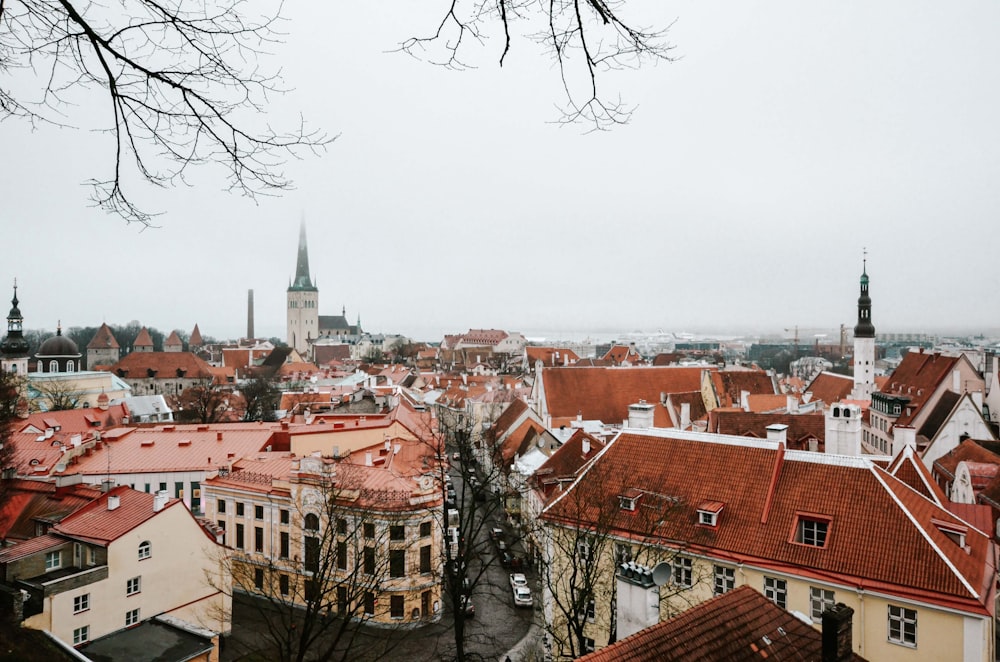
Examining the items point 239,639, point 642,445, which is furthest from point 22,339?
point 642,445

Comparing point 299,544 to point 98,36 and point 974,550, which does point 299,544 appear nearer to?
point 974,550

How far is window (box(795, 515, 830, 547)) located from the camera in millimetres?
14484

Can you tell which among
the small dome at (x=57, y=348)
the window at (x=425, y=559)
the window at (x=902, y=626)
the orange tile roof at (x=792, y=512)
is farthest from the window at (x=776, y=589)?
the small dome at (x=57, y=348)

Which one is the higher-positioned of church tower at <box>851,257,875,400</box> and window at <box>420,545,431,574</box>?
church tower at <box>851,257,875,400</box>

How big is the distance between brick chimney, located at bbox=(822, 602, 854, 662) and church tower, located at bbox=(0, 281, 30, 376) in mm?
67455

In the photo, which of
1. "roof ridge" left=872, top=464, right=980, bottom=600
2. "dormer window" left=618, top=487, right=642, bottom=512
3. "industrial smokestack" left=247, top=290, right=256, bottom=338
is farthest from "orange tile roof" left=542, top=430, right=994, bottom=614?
"industrial smokestack" left=247, top=290, right=256, bottom=338

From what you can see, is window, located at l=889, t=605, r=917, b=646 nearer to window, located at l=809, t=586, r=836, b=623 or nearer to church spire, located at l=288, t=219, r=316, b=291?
window, located at l=809, t=586, r=836, b=623

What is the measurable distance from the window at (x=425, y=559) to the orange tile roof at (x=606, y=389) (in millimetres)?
18323

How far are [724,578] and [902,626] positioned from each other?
3.50 meters

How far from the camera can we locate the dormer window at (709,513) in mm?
15633

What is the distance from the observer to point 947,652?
12.2m

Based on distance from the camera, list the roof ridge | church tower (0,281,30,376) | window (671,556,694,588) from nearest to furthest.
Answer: the roof ridge → window (671,556,694,588) → church tower (0,281,30,376)

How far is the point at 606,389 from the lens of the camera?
41938 millimetres

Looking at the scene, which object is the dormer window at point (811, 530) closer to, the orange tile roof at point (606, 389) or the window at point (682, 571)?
the window at point (682, 571)
